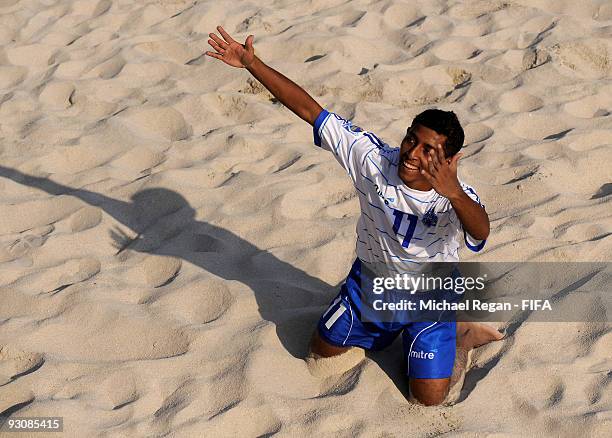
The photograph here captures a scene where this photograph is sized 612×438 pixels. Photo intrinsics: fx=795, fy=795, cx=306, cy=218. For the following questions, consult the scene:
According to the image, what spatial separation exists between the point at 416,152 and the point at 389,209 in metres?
0.27

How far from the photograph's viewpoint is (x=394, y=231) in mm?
3014

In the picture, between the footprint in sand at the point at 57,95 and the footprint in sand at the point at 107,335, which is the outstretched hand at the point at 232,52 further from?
the footprint in sand at the point at 57,95

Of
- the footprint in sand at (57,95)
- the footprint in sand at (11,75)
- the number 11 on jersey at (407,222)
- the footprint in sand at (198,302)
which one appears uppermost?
the footprint in sand at (11,75)

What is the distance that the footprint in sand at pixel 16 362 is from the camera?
311 cm

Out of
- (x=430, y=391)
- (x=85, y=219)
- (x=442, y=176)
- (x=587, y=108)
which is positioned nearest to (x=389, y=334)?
(x=430, y=391)

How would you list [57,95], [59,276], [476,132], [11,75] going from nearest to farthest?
1. [59,276]
2. [476,132]
3. [57,95]
4. [11,75]

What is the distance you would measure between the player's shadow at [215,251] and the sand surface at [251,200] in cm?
1

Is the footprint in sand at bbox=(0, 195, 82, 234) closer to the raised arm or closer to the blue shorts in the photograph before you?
the raised arm

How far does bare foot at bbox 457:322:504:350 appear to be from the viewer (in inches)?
128

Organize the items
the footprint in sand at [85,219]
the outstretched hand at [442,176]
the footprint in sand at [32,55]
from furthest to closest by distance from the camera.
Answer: the footprint in sand at [32,55] → the footprint in sand at [85,219] → the outstretched hand at [442,176]

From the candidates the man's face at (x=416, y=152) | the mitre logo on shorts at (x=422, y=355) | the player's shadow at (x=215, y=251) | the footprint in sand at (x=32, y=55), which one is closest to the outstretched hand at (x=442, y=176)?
the man's face at (x=416, y=152)

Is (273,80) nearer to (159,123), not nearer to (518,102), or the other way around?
(159,123)

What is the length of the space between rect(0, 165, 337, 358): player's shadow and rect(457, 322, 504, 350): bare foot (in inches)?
24.9

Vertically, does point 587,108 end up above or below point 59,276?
below
